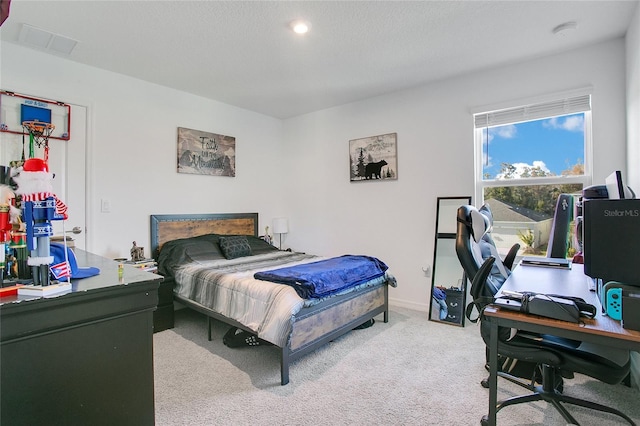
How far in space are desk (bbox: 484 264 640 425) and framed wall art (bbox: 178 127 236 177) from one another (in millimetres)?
3488

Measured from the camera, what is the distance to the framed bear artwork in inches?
156

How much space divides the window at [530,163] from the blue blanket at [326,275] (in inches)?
57.5

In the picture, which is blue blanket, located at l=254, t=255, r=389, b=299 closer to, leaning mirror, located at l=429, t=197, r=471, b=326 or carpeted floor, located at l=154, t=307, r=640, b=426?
carpeted floor, located at l=154, t=307, r=640, b=426

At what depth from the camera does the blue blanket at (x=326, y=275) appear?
2381 mm

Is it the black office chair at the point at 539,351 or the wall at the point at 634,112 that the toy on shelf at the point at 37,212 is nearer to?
the black office chair at the point at 539,351

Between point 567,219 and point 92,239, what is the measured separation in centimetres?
435

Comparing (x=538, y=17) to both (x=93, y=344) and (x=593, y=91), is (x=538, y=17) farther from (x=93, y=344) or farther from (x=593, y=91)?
(x=93, y=344)

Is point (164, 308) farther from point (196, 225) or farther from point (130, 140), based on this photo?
point (130, 140)

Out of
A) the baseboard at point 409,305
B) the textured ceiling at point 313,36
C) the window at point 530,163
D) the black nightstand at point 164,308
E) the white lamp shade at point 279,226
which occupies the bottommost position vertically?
the baseboard at point 409,305

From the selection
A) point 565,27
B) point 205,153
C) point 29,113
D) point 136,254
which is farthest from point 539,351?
point 29,113

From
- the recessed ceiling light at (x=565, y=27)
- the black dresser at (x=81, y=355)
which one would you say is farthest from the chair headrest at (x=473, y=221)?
the recessed ceiling light at (x=565, y=27)

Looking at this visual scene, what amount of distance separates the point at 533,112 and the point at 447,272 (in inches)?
71.2

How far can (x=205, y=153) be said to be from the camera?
160 inches

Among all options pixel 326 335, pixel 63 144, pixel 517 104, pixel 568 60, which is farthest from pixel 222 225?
pixel 568 60
